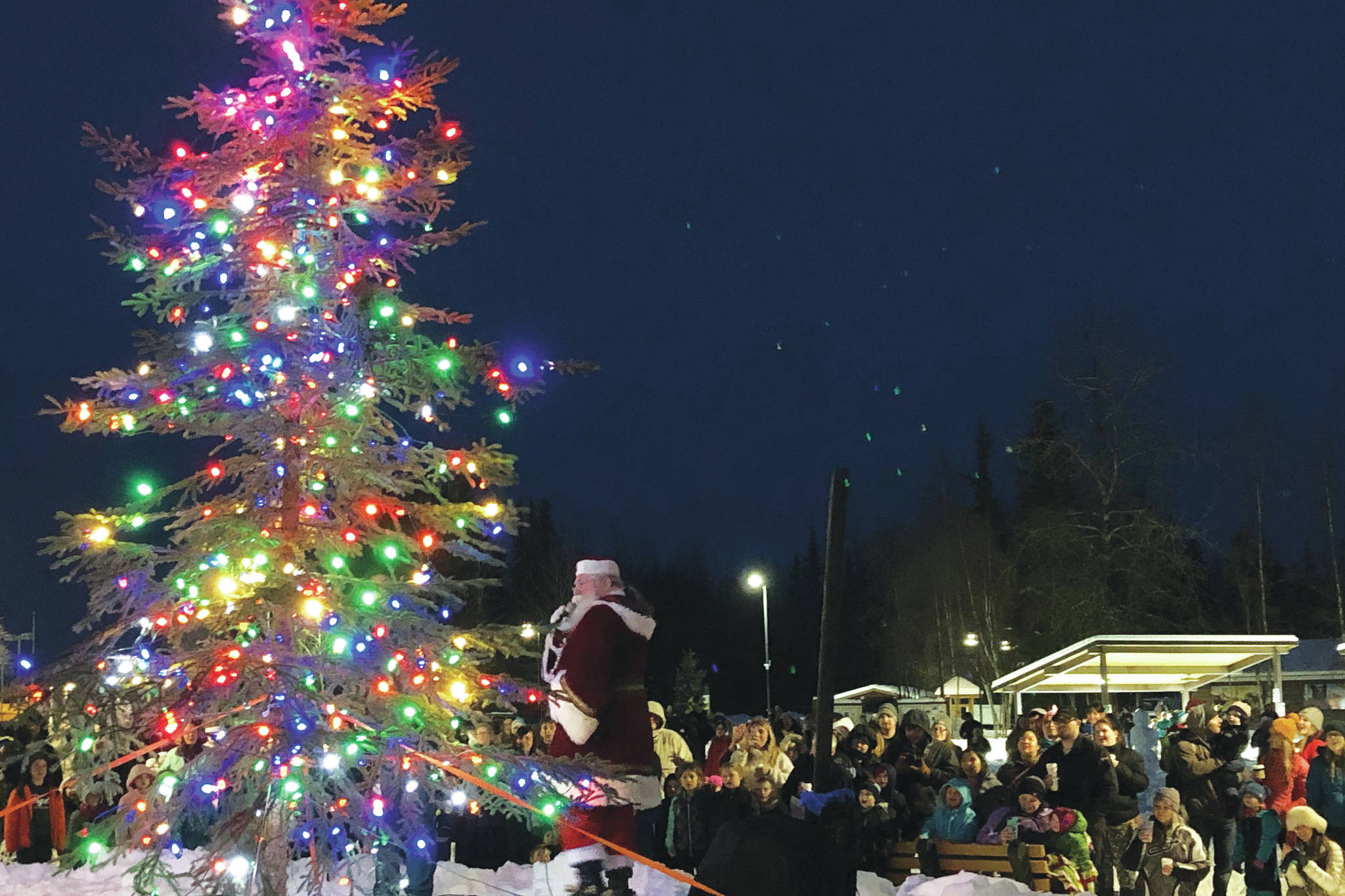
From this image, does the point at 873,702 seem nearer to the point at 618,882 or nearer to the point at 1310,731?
the point at 1310,731

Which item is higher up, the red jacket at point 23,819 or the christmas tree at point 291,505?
the christmas tree at point 291,505

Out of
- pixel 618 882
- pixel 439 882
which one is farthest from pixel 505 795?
pixel 439 882

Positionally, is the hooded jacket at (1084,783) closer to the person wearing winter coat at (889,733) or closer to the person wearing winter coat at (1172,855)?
the person wearing winter coat at (1172,855)

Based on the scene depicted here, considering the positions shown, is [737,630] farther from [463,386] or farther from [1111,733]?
[463,386]

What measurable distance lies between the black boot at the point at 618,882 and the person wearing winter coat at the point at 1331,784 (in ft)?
20.9

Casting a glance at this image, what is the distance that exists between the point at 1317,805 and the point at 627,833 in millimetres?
6604

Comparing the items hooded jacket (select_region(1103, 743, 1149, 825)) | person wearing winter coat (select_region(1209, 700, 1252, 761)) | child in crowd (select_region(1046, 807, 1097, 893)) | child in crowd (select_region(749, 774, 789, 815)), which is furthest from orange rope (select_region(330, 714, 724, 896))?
person wearing winter coat (select_region(1209, 700, 1252, 761))

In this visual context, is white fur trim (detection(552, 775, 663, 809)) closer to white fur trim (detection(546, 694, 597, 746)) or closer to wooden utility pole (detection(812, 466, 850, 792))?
white fur trim (detection(546, 694, 597, 746))

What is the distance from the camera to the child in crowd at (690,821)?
10625mm

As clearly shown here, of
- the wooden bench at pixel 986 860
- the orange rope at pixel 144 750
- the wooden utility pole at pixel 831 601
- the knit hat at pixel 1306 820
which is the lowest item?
the wooden bench at pixel 986 860

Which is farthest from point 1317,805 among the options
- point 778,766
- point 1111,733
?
point 778,766

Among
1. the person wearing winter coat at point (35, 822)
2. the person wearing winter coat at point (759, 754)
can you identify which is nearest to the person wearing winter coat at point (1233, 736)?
the person wearing winter coat at point (759, 754)

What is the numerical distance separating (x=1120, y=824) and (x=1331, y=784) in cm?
200

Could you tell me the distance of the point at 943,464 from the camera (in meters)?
58.3
